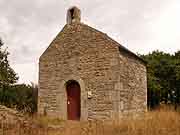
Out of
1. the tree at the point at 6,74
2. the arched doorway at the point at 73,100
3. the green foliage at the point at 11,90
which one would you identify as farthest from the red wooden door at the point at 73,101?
the tree at the point at 6,74

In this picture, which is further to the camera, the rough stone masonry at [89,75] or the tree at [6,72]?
the tree at [6,72]

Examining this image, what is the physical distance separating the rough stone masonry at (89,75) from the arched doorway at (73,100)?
2.2 inches

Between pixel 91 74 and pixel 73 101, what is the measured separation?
5.82 ft

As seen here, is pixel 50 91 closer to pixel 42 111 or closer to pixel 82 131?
pixel 42 111

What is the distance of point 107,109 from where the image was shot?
11.9 meters

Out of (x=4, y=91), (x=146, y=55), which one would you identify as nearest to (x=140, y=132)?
(x=4, y=91)

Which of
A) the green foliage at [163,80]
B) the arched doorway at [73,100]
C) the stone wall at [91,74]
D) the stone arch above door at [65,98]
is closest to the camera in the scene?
the stone wall at [91,74]

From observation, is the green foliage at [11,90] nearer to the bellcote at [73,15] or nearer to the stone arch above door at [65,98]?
the stone arch above door at [65,98]

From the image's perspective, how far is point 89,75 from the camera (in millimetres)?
12805

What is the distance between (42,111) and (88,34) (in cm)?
475

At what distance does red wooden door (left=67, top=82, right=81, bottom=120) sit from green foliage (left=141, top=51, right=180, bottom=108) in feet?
39.6

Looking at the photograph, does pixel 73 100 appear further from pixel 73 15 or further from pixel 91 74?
pixel 73 15

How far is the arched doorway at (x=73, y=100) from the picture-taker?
13.1m

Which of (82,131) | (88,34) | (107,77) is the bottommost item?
(82,131)
